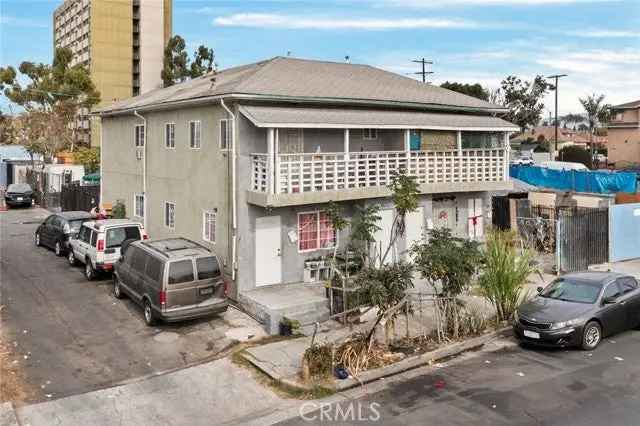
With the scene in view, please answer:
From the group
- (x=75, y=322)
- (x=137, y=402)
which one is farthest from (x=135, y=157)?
(x=137, y=402)

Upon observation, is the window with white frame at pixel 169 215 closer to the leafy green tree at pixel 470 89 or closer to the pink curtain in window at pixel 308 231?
the pink curtain in window at pixel 308 231

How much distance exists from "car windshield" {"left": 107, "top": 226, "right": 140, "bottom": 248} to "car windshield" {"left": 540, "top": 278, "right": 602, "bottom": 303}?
1225 centimetres

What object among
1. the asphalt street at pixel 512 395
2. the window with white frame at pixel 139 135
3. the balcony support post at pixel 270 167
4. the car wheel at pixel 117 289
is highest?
the window with white frame at pixel 139 135

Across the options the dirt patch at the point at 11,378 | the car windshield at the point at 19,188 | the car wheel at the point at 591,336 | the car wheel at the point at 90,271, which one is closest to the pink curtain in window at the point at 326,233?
the car wheel at the point at 90,271

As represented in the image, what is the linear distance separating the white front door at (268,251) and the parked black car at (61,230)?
8.05 meters

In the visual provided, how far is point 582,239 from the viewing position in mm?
20625

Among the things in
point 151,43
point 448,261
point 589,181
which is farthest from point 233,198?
point 151,43

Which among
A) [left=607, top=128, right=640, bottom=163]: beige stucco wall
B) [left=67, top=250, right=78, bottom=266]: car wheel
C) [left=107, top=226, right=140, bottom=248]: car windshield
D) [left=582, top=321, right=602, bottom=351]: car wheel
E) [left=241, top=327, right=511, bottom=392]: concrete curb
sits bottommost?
[left=241, top=327, right=511, bottom=392]: concrete curb

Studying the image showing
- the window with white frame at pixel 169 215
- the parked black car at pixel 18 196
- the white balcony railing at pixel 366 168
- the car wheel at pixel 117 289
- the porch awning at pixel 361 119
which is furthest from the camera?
the parked black car at pixel 18 196

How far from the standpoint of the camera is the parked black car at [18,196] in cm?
3603

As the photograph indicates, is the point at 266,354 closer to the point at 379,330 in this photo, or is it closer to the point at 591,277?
the point at 379,330

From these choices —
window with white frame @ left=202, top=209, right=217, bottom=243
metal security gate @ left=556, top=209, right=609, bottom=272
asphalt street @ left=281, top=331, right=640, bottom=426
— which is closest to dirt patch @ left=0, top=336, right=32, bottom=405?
asphalt street @ left=281, top=331, right=640, bottom=426

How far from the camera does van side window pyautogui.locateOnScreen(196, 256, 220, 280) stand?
14.0 m

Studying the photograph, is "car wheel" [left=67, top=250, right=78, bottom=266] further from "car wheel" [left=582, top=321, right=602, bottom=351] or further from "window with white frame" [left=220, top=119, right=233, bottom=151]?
"car wheel" [left=582, top=321, right=602, bottom=351]
